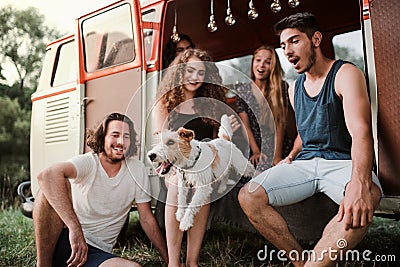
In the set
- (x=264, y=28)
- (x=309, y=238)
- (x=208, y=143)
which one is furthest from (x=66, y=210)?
(x=264, y=28)

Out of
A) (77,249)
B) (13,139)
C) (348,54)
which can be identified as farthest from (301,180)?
(13,139)

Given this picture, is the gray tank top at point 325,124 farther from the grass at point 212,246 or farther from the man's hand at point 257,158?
the grass at point 212,246

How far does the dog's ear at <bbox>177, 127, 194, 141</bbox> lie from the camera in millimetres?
2629

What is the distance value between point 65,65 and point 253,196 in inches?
107

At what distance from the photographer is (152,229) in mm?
2885

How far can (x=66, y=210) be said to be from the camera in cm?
274

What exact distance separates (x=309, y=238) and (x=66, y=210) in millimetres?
1319

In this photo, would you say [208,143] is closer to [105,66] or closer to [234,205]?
[234,205]

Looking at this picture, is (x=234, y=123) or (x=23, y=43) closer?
(x=234, y=123)

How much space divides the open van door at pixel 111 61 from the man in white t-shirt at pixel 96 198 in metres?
0.20

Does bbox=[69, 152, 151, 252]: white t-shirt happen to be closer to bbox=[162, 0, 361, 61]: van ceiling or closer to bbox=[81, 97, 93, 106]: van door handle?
bbox=[81, 97, 93, 106]: van door handle

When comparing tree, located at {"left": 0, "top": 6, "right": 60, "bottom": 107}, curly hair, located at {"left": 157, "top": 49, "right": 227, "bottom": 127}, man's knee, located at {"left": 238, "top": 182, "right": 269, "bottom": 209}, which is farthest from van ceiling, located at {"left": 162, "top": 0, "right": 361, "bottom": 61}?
tree, located at {"left": 0, "top": 6, "right": 60, "bottom": 107}

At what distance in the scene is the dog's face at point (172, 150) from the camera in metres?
2.60

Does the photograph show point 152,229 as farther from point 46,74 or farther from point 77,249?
point 46,74
